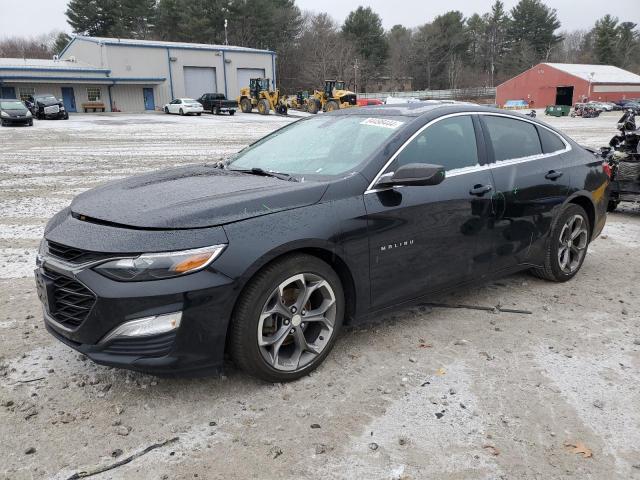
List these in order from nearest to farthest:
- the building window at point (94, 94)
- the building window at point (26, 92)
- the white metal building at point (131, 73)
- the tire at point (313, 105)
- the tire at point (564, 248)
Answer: the tire at point (564, 248) → the tire at point (313, 105) → the building window at point (26, 92) → the white metal building at point (131, 73) → the building window at point (94, 94)

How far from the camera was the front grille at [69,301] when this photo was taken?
9.50ft

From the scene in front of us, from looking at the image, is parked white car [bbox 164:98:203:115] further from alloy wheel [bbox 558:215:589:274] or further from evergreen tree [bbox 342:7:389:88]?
evergreen tree [bbox 342:7:389:88]

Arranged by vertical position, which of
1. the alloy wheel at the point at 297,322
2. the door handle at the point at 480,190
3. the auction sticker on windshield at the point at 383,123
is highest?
the auction sticker on windshield at the point at 383,123

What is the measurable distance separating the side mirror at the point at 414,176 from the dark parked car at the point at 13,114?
30.0m

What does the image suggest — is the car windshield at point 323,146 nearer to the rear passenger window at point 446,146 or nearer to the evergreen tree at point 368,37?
the rear passenger window at point 446,146

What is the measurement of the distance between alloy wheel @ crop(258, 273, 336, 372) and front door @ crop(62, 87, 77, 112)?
4932cm

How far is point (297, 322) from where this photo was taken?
10.8 feet

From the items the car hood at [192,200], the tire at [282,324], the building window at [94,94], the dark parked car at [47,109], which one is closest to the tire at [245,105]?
the building window at [94,94]

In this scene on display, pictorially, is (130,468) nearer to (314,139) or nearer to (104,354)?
(104,354)

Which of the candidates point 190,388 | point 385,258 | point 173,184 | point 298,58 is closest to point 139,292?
point 190,388

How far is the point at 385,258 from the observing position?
11.8 feet

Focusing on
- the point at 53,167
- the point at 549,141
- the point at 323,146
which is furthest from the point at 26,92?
the point at 549,141

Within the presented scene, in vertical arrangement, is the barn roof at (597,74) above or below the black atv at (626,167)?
above

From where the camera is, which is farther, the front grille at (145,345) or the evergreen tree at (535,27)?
the evergreen tree at (535,27)
